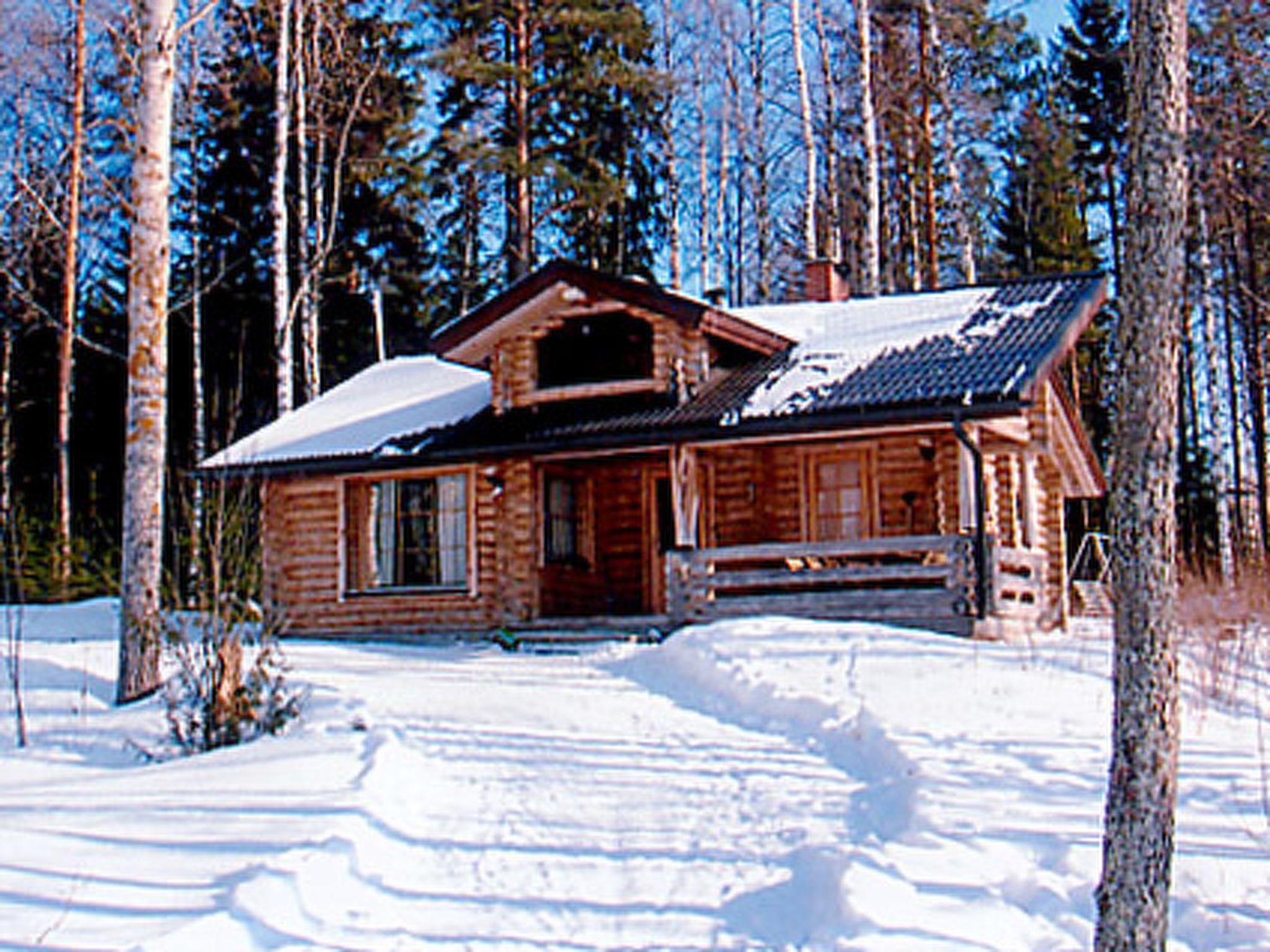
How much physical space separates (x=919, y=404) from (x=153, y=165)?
797cm

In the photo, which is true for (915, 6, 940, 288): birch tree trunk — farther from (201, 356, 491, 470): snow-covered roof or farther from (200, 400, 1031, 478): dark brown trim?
(200, 400, 1031, 478): dark brown trim

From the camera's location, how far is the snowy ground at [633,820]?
5.45 m

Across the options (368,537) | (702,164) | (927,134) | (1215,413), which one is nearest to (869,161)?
(927,134)

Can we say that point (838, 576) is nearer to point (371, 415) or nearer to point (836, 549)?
point (836, 549)

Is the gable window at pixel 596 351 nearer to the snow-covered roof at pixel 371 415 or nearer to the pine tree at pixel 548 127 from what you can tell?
the snow-covered roof at pixel 371 415

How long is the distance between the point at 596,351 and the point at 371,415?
4.03 metres

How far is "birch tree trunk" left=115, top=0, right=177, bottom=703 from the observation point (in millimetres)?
11000

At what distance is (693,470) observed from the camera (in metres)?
16.4

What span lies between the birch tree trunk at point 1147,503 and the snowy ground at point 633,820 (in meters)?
0.93

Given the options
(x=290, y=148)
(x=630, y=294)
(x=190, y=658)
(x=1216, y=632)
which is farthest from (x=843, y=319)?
(x=290, y=148)

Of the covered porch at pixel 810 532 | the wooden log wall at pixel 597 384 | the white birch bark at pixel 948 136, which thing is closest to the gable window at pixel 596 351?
the wooden log wall at pixel 597 384

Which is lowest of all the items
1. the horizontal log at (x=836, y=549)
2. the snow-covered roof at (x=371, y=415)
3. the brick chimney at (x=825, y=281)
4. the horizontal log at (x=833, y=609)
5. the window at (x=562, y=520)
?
the horizontal log at (x=833, y=609)

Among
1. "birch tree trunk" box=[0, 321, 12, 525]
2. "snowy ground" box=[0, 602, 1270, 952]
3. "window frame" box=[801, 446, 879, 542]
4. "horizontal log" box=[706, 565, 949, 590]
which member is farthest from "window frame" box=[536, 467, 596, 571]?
"birch tree trunk" box=[0, 321, 12, 525]

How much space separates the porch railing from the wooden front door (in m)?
0.56
